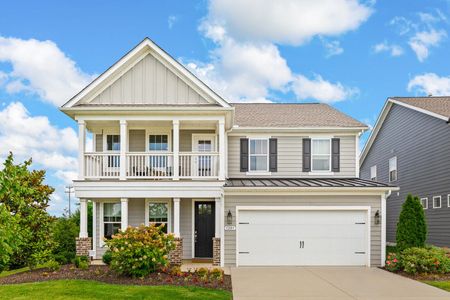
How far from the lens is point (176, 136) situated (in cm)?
1777

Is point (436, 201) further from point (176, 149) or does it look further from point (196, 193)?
point (176, 149)

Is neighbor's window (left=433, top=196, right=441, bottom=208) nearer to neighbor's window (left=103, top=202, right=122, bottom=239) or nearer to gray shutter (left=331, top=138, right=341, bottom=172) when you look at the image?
gray shutter (left=331, top=138, right=341, bottom=172)

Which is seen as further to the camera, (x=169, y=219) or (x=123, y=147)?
(x=169, y=219)

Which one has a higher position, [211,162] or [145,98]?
[145,98]

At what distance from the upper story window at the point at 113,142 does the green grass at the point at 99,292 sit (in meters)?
7.85

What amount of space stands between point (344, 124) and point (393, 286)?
921 centimetres

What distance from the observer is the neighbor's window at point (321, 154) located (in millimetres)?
20891

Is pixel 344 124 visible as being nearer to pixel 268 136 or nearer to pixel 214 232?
pixel 268 136

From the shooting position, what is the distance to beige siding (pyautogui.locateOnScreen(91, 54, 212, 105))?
18.2 m

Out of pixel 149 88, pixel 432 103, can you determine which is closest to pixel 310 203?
pixel 149 88

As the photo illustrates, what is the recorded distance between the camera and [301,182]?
62.4 feet

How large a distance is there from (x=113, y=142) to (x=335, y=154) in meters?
9.64

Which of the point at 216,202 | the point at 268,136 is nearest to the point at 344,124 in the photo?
the point at 268,136

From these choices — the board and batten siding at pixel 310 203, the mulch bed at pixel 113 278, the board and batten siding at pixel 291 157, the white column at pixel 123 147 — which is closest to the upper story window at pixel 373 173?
the board and batten siding at pixel 291 157
